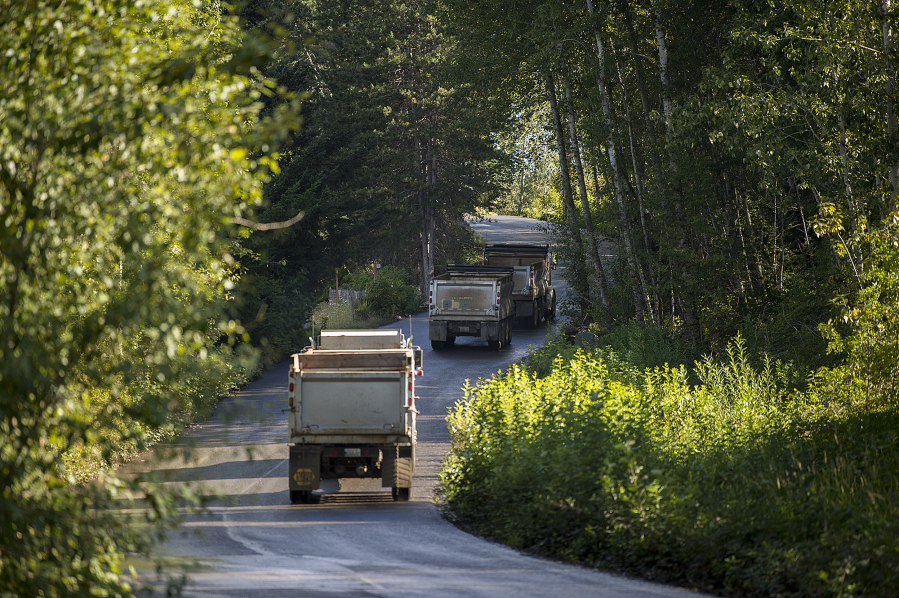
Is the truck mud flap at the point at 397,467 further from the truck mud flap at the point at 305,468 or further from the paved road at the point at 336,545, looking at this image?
the truck mud flap at the point at 305,468

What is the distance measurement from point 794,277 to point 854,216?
17.2 ft

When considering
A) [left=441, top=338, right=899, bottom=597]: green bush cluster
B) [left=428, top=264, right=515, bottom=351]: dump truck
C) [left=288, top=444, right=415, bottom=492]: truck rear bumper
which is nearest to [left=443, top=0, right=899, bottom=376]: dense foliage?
[left=441, top=338, right=899, bottom=597]: green bush cluster

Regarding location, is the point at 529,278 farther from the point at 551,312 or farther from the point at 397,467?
the point at 397,467

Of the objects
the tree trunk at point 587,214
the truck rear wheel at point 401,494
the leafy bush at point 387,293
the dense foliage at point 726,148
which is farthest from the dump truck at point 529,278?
the truck rear wheel at point 401,494

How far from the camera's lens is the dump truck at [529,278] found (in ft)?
109

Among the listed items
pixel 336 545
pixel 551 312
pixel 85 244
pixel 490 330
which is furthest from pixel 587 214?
pixel 85 244

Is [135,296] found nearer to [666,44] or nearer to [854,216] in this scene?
[854,216]

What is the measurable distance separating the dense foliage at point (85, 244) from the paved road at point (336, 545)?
0.48 metres

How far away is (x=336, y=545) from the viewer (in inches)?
384

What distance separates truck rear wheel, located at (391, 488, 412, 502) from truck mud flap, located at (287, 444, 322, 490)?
1148mm

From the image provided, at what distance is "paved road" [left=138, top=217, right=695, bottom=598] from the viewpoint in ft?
24.5

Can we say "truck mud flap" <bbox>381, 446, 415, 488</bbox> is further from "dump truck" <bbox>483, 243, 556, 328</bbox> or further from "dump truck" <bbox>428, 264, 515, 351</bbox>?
"dump truck" <bbox>483, 243, 556, 328</bbox>

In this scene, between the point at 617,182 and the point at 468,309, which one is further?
the point at 468,309

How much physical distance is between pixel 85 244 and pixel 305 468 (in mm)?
7564
